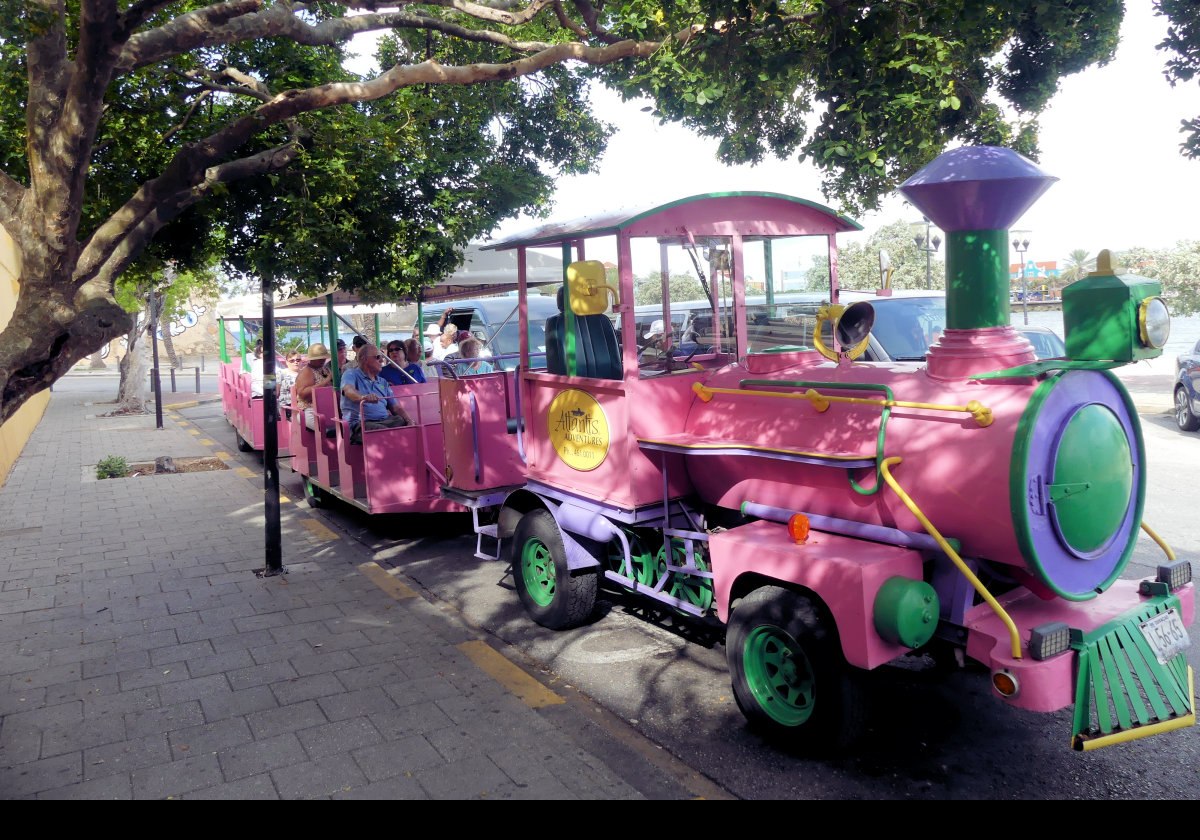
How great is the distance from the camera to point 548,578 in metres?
5.49

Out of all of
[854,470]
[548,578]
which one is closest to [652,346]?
[854,470]

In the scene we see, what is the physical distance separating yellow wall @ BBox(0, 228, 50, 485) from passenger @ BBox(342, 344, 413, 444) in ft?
18.6

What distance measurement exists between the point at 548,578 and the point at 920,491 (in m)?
2.66

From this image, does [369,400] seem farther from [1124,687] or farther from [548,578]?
[1124,687]

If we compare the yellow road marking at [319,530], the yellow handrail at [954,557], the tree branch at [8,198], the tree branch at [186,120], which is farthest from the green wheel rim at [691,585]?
the tree branch at [186,120]

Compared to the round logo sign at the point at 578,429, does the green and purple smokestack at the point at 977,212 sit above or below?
above

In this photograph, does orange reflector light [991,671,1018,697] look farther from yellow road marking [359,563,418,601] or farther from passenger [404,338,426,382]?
passenger [404,338,426,382]

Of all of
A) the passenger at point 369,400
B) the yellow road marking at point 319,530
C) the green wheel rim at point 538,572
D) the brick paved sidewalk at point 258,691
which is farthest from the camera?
the yellow road marking at point 319,530

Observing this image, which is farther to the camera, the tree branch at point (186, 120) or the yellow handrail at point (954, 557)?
the tree branch at point (186, 120)

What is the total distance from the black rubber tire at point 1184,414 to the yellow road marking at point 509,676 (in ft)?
37.2

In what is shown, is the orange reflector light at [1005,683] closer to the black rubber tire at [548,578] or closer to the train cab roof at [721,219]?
the black rubber tire at [548,578]

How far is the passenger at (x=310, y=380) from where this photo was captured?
906cm

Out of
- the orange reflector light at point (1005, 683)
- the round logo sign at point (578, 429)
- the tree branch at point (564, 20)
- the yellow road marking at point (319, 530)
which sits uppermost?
the tree branch at point (564, 20)

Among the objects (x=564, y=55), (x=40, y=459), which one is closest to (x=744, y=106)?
(x=564, y=55)
